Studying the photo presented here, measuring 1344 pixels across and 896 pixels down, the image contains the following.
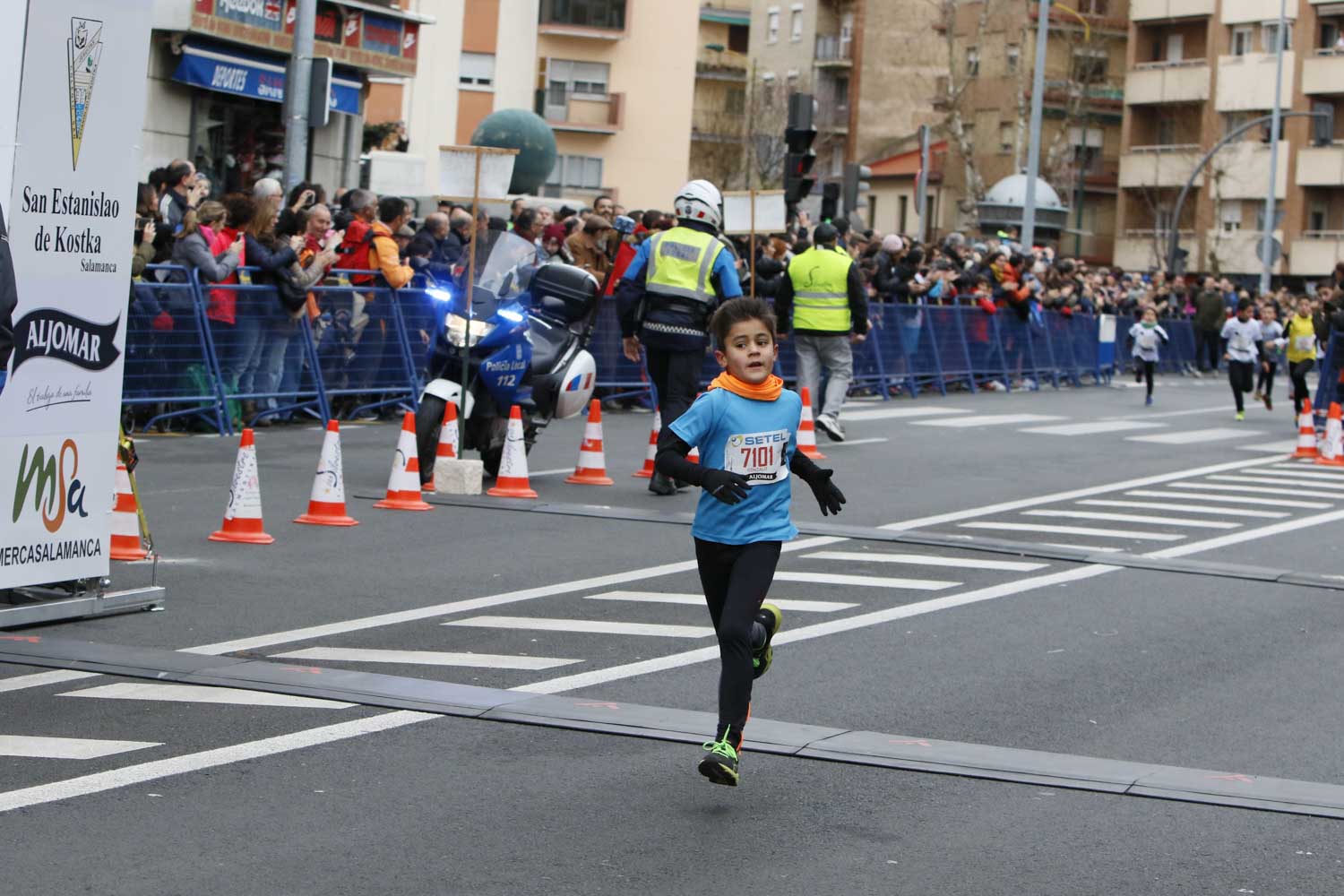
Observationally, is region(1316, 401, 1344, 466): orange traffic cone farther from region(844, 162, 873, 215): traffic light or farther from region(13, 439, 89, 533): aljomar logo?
region(13, 439, 89, 533): aljomar logo

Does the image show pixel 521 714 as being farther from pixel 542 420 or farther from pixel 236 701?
pixel 542 420

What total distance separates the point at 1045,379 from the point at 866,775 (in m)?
26.9

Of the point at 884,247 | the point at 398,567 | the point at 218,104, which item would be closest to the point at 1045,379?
the point at 884,247

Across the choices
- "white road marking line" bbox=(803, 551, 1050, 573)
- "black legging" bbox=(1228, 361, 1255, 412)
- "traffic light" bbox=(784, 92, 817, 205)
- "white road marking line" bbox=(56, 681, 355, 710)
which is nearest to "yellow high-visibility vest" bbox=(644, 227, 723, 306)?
"white road marking line" bbox=(803, 551, 1050, 573)

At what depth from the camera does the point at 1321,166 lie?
74.8 metres

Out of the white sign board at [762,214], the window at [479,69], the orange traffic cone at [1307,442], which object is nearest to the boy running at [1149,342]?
the orange traffic cone at [1307,442]

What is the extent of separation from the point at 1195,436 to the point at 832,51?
72.4m

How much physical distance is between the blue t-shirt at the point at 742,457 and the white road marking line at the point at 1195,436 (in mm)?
16120

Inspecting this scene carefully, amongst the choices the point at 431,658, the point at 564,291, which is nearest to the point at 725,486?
the point at 431,658

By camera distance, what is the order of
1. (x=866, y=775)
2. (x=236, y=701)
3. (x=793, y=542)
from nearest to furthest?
1. (x=866, y=775)
2. (x=236, y=701)
3. (x=793, y=542)

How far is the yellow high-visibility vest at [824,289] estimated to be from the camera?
19.3 m

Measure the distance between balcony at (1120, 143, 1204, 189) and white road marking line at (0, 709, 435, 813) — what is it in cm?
7483

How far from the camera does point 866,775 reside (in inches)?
271

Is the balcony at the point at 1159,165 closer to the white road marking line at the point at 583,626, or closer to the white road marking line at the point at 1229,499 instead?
the white road marking line at the point at 1229,499
